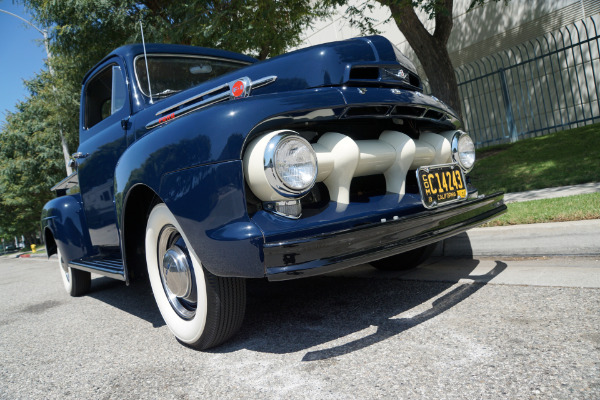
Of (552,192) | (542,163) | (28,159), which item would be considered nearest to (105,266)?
(552,192)

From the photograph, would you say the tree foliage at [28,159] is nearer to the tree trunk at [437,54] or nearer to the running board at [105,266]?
the tree trunk at [437,54]

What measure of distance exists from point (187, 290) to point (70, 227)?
215cm

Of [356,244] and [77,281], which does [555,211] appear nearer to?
[356,244]

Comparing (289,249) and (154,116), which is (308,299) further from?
(154,116)

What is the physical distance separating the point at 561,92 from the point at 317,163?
1003 centimetres

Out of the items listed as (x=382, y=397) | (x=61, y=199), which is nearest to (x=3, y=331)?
(x=61, y=199)

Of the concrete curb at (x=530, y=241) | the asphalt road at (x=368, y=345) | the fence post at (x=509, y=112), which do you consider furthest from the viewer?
the fence post at (x=509, y=112)

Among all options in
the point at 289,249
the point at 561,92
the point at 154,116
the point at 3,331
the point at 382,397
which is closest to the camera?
the point at 382,397

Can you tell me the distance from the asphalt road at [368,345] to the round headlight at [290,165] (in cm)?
79

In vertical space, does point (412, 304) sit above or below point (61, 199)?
below

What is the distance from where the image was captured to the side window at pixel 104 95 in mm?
3445

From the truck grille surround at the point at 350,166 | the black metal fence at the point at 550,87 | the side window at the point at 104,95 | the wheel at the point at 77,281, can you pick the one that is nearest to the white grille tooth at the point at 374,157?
the truck grille surround at the point at 350,166

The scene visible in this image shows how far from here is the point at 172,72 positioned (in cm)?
344

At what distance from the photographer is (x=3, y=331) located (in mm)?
3705
